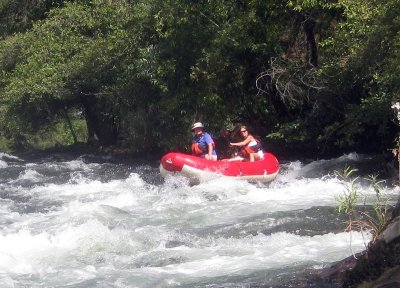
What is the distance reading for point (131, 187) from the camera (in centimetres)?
1509

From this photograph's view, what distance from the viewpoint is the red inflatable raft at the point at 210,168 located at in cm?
1418

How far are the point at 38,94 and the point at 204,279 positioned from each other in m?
14.9

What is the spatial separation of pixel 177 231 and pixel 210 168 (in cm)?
424

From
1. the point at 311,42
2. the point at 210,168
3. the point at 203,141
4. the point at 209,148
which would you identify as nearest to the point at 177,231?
the point at 210,168

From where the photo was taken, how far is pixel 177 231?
33.2 ft

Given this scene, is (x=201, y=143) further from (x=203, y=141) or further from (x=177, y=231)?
(x=177, y=231)

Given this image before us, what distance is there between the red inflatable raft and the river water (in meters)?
0.21

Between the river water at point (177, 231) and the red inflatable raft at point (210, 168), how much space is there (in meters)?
0.21

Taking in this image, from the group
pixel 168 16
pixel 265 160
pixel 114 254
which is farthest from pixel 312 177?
pixel 114 254

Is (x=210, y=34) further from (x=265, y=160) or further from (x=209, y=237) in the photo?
(x=209, y=237)

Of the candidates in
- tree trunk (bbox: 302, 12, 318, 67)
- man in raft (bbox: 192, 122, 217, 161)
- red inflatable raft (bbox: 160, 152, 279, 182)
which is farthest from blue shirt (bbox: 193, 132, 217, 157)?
tree trunk (bbox: 302, 12, 318, 67)

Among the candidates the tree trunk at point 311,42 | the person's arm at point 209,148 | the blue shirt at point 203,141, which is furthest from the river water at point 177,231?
the tree trunk at point 311,42

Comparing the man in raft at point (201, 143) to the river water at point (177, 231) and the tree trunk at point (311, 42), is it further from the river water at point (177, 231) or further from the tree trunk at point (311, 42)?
the tree trunk at point (311, 42)

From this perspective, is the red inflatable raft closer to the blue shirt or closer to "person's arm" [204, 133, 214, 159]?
"person's arm" [204, 133, 214, 159]
